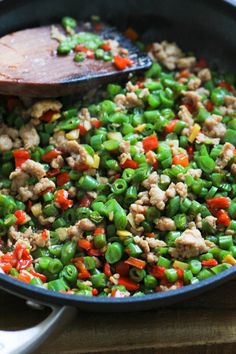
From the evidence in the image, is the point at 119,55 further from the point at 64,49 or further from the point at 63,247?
the point at 63,247

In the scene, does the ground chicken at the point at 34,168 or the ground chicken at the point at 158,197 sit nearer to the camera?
the ground chicken at the point at 158,197

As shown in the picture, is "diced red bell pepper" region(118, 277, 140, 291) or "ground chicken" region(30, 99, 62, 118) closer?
"diced red bell pepper" region(118, 277, 140, 291)

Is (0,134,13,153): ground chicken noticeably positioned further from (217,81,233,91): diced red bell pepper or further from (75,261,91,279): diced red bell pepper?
(217,81,233,91): diced red bell pepper

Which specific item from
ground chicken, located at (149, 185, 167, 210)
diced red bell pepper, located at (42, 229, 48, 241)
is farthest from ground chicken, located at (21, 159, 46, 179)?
ground chicken, located at (149, 185, 167, 210)

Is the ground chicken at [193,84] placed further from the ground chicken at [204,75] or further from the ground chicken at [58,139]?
the ground chicken at [58,139]

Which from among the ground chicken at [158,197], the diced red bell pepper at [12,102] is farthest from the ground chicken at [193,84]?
the diced red bell pepper at [12,102]

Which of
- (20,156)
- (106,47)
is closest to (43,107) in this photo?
(20,156)
